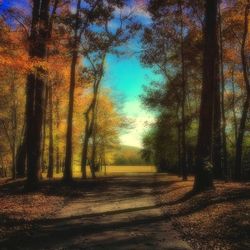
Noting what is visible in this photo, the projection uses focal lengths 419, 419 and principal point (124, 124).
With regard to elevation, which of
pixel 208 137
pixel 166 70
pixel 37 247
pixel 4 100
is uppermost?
pixel 166 70

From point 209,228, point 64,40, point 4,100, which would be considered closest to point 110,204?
point 209,228

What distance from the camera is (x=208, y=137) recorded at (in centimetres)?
1755

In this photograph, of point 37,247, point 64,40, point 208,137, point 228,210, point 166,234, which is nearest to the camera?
point 37,247

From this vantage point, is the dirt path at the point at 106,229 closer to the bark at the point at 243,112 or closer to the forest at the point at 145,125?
the forest at the point at 145,125

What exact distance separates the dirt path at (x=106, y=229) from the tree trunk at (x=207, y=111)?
246cm

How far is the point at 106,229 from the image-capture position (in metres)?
11.2

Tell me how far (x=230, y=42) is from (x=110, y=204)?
57.0ft

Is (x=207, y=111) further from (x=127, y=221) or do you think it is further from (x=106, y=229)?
(x=106, y=229)

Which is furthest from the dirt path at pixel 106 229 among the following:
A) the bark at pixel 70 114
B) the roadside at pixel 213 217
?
the bark at pixel 70 114

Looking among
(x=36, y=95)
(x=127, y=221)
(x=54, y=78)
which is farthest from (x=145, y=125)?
(x=127, y=221)

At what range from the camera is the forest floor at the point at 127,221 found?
9570mm

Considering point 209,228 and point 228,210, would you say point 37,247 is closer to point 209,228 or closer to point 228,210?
point 209,228

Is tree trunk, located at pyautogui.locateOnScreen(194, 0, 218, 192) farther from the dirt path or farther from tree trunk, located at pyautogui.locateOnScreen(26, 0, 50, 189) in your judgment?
tree trunk, located at pyautogui.locateOnScreen(26, 0, 50, 189)

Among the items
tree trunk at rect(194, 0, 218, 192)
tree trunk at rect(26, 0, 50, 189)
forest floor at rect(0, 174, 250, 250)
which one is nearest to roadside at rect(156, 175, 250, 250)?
forest floor at rect(0, 174, 250, 250)
